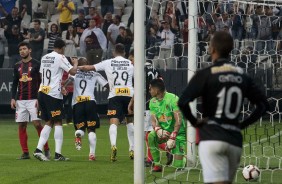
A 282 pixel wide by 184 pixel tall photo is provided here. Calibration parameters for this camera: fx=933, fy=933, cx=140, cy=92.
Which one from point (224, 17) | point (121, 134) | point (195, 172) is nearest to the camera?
point (195, 172)

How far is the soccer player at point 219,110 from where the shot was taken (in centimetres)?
756

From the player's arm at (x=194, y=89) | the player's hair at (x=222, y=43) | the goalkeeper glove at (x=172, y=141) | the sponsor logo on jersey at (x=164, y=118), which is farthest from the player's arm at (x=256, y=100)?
the sponsor logo on jersey at (x=164, y=118)

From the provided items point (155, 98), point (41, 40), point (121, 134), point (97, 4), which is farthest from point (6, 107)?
point (155, 98)

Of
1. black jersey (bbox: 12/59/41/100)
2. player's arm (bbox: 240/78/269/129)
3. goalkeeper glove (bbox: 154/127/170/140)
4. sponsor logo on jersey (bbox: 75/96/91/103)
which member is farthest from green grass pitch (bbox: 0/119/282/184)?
player's arm (bbox: 240/78/269/129)

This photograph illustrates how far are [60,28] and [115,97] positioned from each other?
12226mm

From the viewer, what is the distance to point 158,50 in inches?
651

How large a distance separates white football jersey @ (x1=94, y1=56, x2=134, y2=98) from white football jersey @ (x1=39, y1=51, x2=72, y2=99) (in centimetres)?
69

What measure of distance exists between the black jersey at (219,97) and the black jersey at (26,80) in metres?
8.19

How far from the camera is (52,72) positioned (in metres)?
15.5

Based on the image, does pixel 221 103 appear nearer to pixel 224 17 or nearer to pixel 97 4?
pixel 224 17

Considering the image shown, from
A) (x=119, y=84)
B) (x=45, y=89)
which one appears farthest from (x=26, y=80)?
(x=119, y=84)

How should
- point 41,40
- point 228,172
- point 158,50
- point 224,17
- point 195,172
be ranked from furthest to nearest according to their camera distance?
point 41,40 → point 158,50 → point 224,17 → point 195,172 → point 228,172

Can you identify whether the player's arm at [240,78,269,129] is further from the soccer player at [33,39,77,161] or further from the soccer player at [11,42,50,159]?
the soccer player at [11,42,50,159]

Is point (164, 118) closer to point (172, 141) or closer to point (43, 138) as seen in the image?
point (172, 141)
